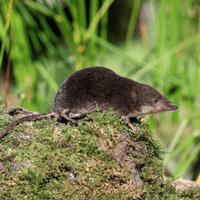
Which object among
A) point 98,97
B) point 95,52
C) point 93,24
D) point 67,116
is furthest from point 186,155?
point 93,24

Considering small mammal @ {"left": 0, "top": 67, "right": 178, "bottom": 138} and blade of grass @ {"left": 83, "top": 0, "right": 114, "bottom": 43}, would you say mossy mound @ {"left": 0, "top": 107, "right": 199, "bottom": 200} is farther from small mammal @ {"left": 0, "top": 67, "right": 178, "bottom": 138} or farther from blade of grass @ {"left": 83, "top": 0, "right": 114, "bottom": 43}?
blade of grass @ {"left": 83, "top": 0, "right": 114, "bottom": 43}

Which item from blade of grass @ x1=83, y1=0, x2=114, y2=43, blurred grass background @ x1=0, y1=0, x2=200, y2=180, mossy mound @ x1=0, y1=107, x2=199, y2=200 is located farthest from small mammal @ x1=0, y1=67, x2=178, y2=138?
blade of grass @ x1=83, y1=0, x2=114, y2=43

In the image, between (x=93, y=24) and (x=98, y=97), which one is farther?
(x=93, y=24)

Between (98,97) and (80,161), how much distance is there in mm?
599

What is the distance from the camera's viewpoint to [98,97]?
2129mm

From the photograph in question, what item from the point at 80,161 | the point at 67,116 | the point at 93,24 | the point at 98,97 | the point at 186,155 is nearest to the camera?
the point at 80,161

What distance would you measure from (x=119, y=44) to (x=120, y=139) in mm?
2958

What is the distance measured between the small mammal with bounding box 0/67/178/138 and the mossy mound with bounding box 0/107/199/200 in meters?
0.11

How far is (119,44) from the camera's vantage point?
4535 mm

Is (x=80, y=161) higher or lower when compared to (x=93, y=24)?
lower

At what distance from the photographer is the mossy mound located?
166 centimetres

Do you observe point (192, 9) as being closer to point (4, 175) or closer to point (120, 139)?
point (120, 139)

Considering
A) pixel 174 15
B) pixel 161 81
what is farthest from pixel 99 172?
pixel 174 15

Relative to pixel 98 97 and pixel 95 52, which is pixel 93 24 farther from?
pixel 98 97
